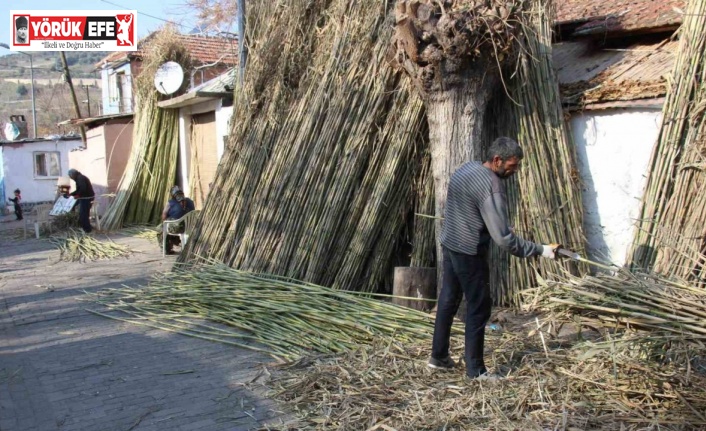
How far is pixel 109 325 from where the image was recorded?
21.0ft

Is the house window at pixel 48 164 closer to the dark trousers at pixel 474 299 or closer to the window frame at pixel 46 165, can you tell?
the window frame at pixel 46 165

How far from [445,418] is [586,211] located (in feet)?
10.6

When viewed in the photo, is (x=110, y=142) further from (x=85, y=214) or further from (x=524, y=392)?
(x=524, y=392)

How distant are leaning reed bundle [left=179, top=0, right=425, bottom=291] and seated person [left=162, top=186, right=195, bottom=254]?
2.23 metres

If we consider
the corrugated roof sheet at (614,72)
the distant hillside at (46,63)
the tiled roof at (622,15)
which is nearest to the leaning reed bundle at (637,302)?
the corrugated roof sheet at (614,72)

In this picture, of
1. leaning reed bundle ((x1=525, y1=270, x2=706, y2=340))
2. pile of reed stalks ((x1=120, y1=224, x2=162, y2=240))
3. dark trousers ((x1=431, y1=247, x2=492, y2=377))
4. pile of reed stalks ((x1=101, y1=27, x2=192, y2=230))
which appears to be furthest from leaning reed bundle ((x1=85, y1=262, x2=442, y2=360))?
pile of reed stalks ((x1=101, y1=27, x2=192, y2=230))

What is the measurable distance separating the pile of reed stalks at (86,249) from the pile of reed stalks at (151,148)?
2.70 meters

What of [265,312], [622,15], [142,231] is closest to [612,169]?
[622,15]

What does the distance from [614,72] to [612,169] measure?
982 mm

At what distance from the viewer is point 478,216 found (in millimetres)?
4410

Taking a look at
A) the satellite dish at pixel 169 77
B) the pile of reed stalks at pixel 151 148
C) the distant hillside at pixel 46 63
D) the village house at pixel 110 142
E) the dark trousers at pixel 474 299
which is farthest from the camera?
the distant hillside at pixel 46 63

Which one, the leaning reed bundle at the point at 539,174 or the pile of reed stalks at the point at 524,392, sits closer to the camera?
the pile of reed stalks at the point at 524,392

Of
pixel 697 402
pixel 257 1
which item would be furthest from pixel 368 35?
pixel 697 402

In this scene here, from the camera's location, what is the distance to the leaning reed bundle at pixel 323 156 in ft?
21.7
